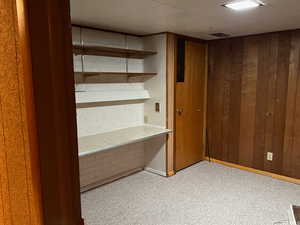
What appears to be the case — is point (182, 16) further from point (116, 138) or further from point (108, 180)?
point (108, 180)

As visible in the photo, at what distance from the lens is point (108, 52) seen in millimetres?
3340

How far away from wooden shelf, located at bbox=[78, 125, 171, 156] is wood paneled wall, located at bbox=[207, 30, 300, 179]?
4.10 ft

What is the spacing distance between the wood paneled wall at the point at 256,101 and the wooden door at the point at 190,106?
0.18m

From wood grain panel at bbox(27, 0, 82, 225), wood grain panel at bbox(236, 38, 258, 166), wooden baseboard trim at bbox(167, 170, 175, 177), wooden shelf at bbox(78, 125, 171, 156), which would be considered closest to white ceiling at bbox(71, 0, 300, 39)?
wood grain panel at bbox(236, 38, 258, 166)

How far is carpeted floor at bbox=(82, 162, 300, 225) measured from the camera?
102 inches

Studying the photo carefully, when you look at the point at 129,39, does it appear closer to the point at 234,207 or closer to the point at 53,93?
the point at 234,207

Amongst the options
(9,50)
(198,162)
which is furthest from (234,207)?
(9,50)

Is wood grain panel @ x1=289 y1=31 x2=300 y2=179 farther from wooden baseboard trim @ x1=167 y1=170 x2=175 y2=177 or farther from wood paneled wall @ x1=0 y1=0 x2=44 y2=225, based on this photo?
wood paneled wall @ x1=0 y1=0 x2=44 y2=225

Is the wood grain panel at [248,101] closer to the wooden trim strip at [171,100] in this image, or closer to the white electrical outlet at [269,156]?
the white electrical outlet at [269,156]

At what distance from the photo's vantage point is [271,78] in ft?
11.7

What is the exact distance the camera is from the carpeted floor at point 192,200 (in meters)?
2.60

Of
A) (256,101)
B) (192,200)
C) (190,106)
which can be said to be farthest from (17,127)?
(256,101)

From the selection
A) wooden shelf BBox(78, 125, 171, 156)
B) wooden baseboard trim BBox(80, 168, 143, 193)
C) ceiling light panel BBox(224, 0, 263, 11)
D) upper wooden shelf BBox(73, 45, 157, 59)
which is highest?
ceiling light panel BBox(224, 0, 263, 11)

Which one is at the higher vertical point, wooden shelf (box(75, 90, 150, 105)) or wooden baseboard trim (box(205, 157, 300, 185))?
wooden shelf (box(75, 90, 150, 105))
